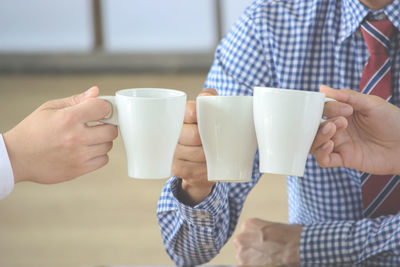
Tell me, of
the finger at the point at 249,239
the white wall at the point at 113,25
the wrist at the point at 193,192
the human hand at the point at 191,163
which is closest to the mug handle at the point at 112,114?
the human hand at the point at 191,163

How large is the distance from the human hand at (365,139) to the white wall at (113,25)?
365cm

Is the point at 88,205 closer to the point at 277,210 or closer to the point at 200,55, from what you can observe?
the point at 277,210

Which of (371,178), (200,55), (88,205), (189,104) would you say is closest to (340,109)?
(189,104)

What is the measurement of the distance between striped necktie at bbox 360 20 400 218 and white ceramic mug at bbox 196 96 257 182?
0.39 metres

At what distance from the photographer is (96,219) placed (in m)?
2.45

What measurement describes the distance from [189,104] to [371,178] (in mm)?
488

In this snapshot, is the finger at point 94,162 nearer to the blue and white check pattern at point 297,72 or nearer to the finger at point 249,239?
the blue and white check pattern at point 297,72

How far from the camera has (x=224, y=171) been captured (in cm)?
83

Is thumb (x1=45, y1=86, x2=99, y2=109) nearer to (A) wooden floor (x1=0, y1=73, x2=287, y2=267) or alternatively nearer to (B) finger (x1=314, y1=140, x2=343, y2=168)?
(B) finger (x1=314, y1=140, x2=343, y2=168)

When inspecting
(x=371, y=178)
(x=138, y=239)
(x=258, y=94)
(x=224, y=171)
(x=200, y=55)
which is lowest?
(x=138, y=239)

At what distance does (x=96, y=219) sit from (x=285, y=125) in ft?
5.96

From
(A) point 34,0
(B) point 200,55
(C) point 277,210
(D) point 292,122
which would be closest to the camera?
(D) point 292,122

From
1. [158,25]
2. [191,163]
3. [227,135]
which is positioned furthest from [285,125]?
[158,25]

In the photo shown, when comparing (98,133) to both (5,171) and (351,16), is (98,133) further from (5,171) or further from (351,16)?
(351,16)
